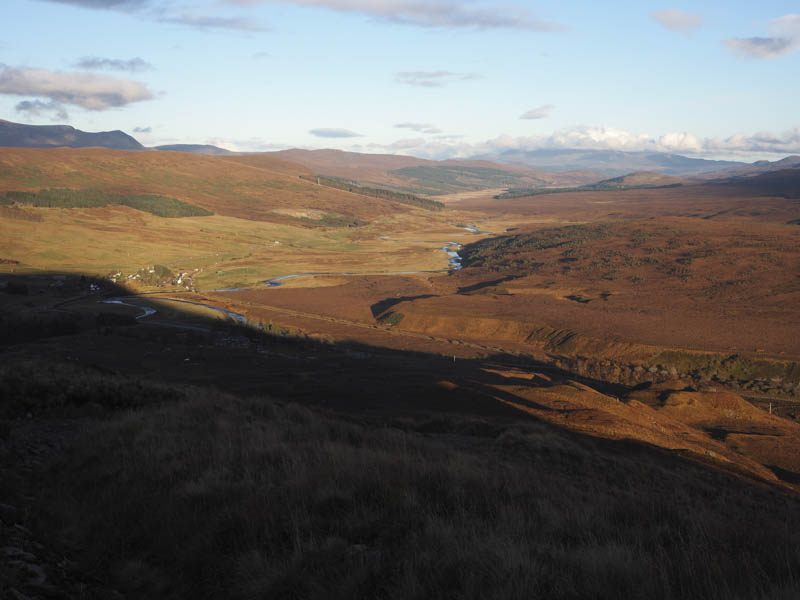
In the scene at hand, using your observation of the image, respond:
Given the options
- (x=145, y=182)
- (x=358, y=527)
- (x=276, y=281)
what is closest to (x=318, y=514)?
(x=358, y=527)

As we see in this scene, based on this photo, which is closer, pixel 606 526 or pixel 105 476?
pixel 606 526

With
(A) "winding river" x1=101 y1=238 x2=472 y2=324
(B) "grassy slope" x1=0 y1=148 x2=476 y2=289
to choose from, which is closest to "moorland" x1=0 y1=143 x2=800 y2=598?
(A) "winding river" x1=101 y1=238 x2=472 y2=324

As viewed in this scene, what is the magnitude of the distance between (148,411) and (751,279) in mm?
67439

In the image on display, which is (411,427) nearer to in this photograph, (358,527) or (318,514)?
(318,514)

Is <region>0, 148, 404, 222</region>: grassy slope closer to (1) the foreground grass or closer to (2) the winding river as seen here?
(2) the winding river

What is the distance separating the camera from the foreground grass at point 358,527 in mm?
4875

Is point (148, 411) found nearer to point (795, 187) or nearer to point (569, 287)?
point (569, 287)

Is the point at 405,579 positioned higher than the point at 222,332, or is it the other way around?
the point at 405,579

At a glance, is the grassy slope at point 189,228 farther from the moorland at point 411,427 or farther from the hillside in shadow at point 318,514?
the hillside in shadow at point 318,514

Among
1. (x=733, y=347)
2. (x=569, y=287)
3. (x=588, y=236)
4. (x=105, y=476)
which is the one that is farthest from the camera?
(x=588, y=236)

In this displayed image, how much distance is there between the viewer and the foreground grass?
4.88m

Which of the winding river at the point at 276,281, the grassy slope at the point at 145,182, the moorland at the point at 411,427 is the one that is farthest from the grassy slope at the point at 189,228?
the moorland at the point at 411,427

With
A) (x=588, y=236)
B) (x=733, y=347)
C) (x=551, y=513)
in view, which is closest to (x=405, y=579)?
(x=551, y=513)

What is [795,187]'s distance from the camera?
651 feet
